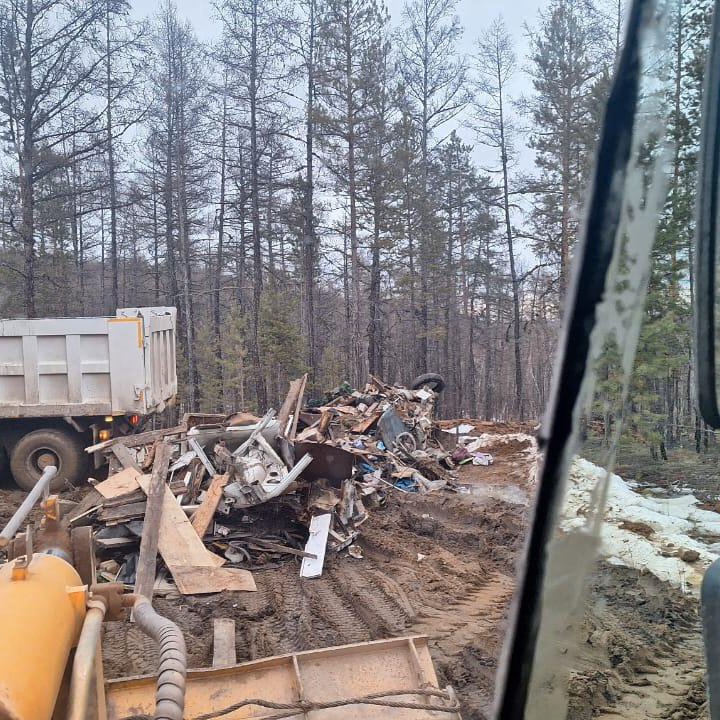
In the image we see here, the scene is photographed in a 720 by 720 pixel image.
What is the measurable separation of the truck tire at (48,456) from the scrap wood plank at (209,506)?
3152 mm

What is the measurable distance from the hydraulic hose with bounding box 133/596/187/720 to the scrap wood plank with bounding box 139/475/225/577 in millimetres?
4217

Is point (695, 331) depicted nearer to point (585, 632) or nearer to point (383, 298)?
point (585, 632)

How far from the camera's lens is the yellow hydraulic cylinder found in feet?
4.80

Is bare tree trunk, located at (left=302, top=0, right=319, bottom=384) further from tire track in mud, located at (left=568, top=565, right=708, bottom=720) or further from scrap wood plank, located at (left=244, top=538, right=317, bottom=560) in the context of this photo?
tire track in mud, located at (left=568, top=565, right=708, bottom=720)

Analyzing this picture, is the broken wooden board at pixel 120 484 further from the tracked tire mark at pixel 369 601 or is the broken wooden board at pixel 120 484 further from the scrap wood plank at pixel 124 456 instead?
the tracked tire mark at pixel 369 601

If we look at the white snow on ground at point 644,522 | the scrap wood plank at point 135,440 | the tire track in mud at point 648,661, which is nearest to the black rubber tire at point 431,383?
the scrap wood plank at point 135,440

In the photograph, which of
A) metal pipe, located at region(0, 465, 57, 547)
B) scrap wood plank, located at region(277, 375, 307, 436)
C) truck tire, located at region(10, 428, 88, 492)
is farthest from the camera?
truck tire, located at region(10, 428, 88, 492)

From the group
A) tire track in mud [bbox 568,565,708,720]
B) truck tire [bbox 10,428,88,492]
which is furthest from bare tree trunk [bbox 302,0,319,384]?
tire track in mud [bbox 568,565,708,720]

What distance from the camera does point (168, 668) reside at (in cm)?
191

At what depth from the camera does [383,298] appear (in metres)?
24.3

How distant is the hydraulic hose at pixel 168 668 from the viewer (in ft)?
5.75

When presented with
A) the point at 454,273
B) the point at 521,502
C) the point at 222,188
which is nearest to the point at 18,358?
the point at 521,502

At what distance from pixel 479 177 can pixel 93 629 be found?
2514 centimetres

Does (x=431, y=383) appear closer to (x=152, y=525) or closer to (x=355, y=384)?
(x=355, y=384)
